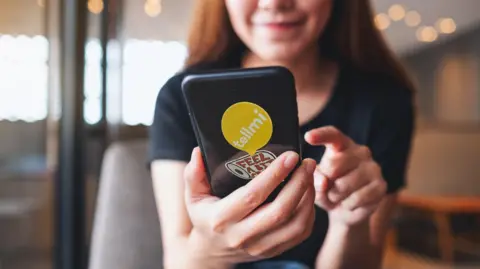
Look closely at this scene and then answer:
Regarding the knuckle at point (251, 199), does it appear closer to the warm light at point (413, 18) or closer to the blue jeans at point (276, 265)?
the blue jeans at point (276, 265)

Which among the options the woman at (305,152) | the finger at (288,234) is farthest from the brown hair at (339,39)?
the finger at (288,234)

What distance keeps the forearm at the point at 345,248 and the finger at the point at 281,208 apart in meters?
0.06

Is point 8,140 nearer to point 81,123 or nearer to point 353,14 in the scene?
point 81,123

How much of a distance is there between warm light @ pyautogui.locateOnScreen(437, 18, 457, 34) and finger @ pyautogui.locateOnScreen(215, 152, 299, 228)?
0.19m

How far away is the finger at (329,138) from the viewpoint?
1.07 ft

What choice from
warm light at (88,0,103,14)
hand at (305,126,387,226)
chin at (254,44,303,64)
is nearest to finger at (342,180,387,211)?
hand at (305,126,387,226)

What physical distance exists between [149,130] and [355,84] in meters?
0.15

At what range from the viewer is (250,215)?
0.30 meters

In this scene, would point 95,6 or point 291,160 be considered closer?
point 291,160

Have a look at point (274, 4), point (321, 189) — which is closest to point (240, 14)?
point (274, 4)

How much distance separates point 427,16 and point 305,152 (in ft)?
0.58

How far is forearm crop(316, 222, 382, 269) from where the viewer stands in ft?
1.19

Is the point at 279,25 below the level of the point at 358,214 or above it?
above

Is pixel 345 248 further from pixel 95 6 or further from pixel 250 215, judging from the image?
pixel 95 6
